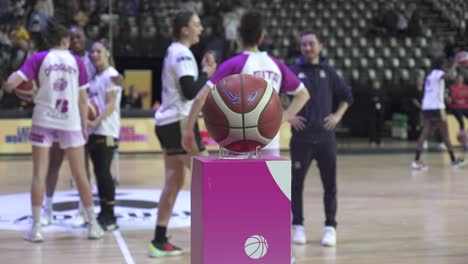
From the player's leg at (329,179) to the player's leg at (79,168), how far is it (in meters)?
1.85

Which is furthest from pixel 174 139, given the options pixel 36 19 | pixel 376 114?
pixel 376 114

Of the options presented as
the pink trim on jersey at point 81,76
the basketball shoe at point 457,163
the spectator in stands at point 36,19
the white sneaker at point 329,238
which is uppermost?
the spectator in stands at point 36,19

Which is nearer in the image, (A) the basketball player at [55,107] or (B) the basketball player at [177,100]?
(B) the basketball player at [177,100]

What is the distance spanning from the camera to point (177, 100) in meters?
4.84

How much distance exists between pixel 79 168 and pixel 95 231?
53cm

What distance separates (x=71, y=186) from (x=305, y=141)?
4.39m

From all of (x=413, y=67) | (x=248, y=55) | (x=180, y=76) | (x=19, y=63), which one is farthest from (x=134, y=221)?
(x=413, y=67)

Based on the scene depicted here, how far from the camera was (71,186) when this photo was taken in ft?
28.9

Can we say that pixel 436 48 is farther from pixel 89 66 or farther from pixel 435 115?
pixel 89 66

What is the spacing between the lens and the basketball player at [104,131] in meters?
6.04

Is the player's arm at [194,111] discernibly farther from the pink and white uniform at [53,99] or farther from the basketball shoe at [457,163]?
the basketball shoe at [457,163]

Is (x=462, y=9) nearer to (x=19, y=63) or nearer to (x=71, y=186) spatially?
(x=19, y=63)

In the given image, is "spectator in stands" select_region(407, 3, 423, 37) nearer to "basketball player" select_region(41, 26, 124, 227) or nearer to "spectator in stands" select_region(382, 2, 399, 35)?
"spectator in stands" select_region(382, 2, 399, 35)

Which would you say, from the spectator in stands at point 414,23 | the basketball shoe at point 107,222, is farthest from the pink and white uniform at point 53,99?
the spectator in stands at point 414,23
